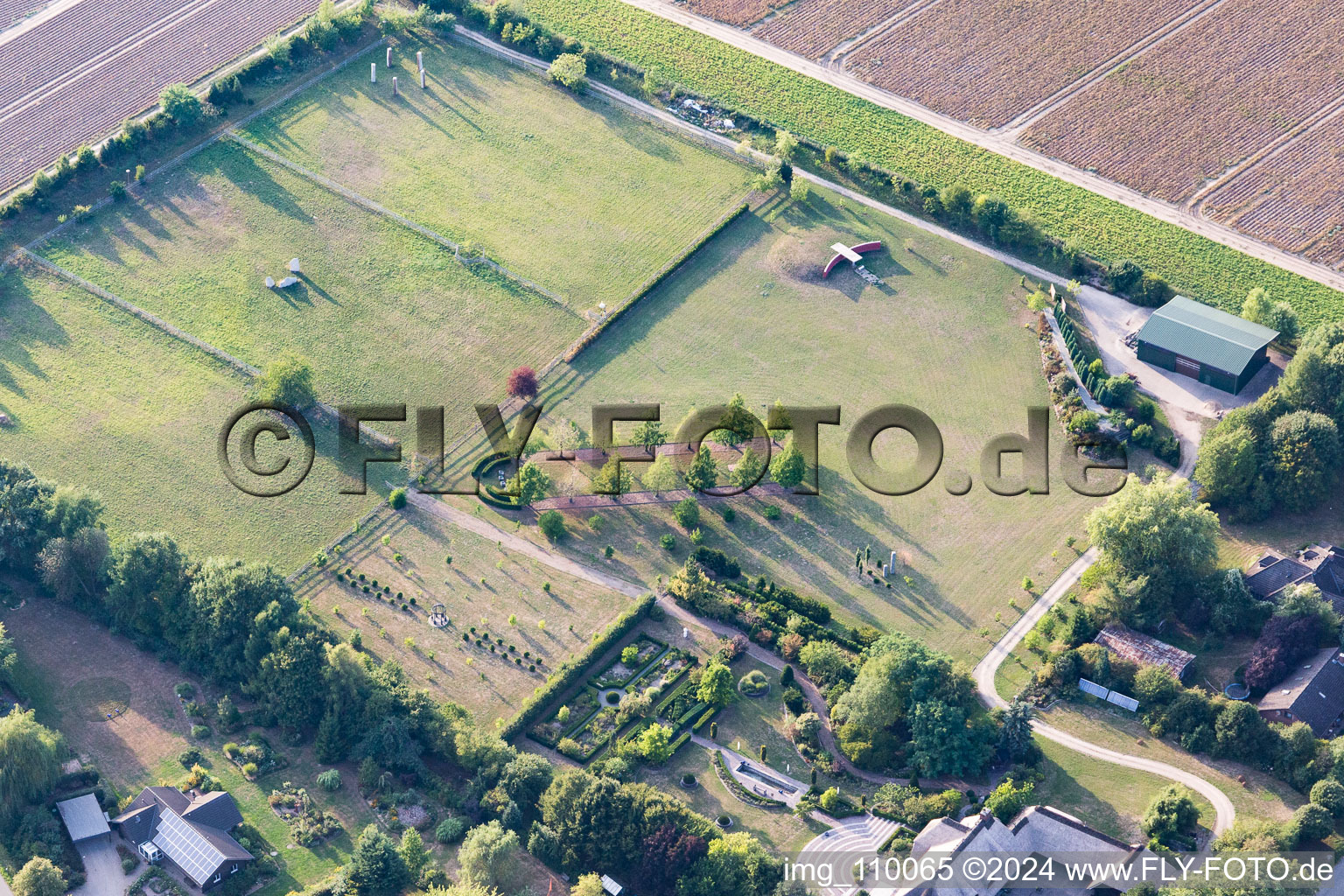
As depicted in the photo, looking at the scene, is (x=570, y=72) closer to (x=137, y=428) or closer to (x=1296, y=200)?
(x=137, y=428)

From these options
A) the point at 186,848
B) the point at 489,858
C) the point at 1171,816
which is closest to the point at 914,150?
the point at 1171,816

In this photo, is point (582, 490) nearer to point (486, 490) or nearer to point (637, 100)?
point (486, 490)

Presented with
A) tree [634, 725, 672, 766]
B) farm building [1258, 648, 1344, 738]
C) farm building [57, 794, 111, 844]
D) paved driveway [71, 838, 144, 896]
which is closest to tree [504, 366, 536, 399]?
tree [634, 725, 672, 766]

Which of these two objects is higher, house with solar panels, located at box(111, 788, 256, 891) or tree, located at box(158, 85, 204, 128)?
tree, located at box(158, 85, 204, 128)

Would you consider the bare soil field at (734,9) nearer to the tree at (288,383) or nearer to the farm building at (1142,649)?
the tree at (288,383)

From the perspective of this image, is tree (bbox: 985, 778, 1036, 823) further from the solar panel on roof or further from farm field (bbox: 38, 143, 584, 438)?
farm field (bbox: 38, 143, 584, 438)

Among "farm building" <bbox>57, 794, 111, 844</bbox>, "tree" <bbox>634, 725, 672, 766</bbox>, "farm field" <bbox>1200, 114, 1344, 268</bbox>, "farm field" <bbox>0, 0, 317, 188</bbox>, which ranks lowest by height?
"farm building" <bbox>57, 794, 111, 844</bbox>
